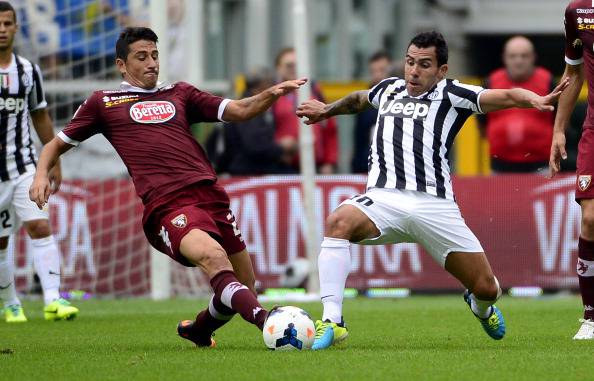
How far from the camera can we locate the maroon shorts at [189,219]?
8.70 metres

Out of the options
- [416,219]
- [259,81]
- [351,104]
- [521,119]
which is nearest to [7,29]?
[351,104]

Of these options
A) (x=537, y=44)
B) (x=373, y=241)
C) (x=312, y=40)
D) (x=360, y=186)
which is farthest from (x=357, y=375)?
(x=537, y=44)

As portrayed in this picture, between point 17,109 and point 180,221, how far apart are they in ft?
11.0

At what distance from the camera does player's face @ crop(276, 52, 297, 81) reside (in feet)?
51.1

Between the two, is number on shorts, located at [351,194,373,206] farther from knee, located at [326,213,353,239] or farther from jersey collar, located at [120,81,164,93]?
jersey collar, located at [120,81,164,93]


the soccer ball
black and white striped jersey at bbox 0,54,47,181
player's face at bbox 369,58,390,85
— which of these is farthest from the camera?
player's face at bbox 369,58,390,85

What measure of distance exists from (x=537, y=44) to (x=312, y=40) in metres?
8.96

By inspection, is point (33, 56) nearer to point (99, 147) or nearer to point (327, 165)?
point (99, 147)

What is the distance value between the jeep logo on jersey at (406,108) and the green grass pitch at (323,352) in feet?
4.70

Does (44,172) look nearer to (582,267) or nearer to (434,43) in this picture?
(434,43)

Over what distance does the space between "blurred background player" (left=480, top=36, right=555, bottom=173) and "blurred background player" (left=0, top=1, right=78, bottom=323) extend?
5.21 metres

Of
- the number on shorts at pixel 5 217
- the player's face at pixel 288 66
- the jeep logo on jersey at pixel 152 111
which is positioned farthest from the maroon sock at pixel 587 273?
the player's face at pixel 288 66

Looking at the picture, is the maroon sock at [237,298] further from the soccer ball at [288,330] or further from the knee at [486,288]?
the knee at [486,288]

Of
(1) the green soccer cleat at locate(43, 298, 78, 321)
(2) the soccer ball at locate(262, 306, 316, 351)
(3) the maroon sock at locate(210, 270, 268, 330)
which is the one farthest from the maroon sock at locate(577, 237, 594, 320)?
(1) the green soccer cleat at locate(43, 298, 78, 321)
